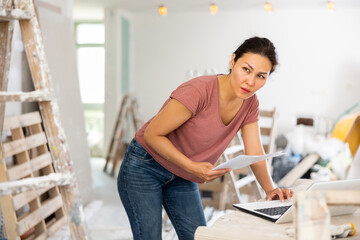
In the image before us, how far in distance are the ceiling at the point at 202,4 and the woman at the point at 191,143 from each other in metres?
5.83

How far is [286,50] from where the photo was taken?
26.6 feet

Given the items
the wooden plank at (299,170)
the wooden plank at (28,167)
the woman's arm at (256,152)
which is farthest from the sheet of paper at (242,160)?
the wooden plank at (299,170)

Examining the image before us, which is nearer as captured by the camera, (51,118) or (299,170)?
(51,118)

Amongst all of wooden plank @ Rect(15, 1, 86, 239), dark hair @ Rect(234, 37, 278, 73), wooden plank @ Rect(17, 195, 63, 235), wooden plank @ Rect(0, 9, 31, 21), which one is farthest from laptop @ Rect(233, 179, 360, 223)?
wooden plank @ Rect(17, 195, 63, 235)

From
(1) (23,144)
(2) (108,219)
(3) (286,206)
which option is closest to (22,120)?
(1) (23,144)

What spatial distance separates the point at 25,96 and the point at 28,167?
5.91 feet

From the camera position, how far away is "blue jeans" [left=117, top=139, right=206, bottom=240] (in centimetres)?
177

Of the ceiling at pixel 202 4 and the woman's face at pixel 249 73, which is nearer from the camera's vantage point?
the woman's face at pixel 249 73

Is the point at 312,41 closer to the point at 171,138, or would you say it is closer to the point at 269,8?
the point at 269,8

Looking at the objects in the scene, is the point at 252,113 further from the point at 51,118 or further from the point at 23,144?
the point at 23,144

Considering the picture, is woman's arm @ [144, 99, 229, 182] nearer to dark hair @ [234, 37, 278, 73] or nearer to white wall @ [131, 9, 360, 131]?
dark hair @ [234, 37, 278, 73]

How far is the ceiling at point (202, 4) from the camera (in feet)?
24.0

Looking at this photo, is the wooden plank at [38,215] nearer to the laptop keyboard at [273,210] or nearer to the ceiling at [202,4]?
the laptop keyboard at [273,210]

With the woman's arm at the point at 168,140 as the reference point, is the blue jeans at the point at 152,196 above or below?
below
